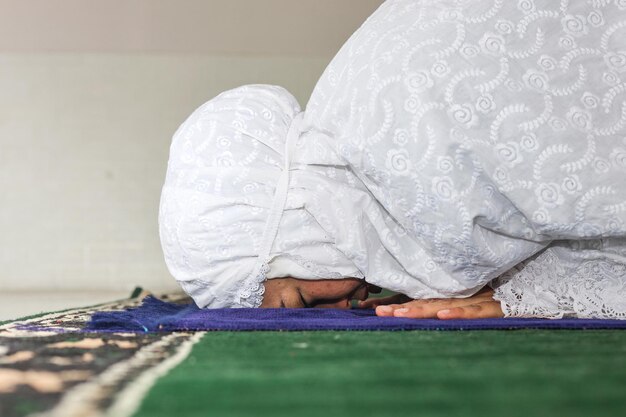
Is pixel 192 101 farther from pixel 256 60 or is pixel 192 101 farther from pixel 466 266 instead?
pixel 466 266

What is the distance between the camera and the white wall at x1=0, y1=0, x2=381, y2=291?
4164 mm

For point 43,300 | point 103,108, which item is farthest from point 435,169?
point 103,108

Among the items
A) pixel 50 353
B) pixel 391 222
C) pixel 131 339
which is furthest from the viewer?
pixel 391 222

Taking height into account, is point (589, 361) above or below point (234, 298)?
below

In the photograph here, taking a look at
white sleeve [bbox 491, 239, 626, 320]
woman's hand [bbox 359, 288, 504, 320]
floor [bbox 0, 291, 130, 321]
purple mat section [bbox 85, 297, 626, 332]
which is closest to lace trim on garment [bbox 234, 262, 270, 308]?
purple mat section [bbox 85, 297, 626, 332]

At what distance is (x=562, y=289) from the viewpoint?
1796 mm

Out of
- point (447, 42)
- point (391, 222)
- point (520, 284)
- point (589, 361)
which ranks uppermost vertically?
point (447, 42)

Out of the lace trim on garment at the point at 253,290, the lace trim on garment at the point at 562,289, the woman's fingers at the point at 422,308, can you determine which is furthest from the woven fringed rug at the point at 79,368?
the lace trim on garment at the point at 562,289

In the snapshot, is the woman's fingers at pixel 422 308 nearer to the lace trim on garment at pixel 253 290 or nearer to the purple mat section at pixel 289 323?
the purple mat section at pixel 289 323

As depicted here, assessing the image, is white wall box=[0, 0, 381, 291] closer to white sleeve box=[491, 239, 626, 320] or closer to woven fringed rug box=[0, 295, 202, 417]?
woven fringed rug box=[0, 295, 202, 417]

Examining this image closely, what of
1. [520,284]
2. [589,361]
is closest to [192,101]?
[520,284]

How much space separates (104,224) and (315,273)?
2.58m

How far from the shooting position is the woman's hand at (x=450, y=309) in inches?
67.8

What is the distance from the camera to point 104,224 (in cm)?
420
